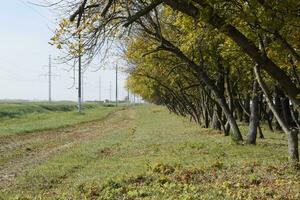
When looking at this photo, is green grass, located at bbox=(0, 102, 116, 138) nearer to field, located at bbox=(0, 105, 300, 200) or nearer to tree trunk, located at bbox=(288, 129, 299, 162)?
field, located at bbox=(0, 105, 300, 200)

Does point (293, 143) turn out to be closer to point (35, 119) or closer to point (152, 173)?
point (152, 173)

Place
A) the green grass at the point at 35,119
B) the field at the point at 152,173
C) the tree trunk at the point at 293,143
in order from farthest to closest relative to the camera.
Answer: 1. the green grass at the point at 35,119
2. the tree trunk at the point at 293,143
3. the field at the point at 152,173

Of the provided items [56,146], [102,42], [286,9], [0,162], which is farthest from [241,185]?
[56,146]

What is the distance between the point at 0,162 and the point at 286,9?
1382 centimetres

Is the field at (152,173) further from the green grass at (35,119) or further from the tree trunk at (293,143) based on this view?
the green grass at (35,119)

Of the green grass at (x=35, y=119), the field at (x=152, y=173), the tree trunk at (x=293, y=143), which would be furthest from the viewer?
the green grass at (x=35, y=119)

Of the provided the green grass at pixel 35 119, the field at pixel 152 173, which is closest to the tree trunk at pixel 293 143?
the field at pixel 152 173

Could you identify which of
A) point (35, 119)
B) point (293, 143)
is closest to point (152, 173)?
point (293, 143)

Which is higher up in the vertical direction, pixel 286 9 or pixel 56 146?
pixel 286 9

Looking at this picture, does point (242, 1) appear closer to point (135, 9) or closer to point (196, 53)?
point (135, 9)

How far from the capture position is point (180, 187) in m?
11.1

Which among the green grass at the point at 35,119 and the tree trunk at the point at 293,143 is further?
the green grass at the point at 35,119

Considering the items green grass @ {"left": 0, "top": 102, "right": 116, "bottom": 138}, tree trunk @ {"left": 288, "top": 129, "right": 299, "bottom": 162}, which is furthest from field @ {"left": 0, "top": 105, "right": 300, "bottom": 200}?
green grass @ {"left": 0, "top": 102, "right": 116, "bottom": 138}

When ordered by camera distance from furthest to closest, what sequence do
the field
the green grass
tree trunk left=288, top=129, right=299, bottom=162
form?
the green grass
tree trunk left=288, top=129, right=299, bottom=162
the field
